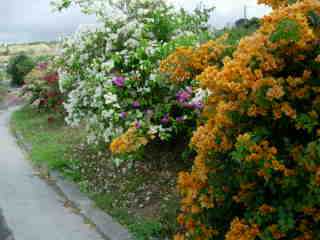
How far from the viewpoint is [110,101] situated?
23.6 ft

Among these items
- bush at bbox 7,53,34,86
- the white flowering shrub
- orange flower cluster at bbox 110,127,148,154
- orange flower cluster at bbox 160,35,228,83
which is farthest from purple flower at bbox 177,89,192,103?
bush at bbox 7,53,34,86

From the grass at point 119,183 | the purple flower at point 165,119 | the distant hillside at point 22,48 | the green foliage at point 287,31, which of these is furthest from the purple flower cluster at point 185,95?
the distant hillside at point 22,48

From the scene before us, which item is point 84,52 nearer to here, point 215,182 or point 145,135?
point 145,135

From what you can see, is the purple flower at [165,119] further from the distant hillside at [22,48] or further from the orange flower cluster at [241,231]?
the distant hillside at [22,48]

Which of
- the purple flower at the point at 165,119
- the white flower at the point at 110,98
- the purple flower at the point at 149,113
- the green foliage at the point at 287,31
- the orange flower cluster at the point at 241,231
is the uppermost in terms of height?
the green foliage at the point at 287,31

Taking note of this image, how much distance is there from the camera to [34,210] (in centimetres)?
705

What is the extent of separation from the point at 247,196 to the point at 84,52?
529 cm

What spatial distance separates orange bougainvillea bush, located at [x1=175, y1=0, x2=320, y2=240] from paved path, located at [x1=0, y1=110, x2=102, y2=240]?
8.13 feet

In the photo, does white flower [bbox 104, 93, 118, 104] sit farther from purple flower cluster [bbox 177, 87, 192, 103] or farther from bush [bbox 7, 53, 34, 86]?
bush [bbox 7, 53, 34, 86]

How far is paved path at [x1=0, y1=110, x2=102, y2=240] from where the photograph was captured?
6129 mm

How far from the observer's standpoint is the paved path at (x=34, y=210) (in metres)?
6.13

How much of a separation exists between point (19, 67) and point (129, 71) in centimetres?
2416

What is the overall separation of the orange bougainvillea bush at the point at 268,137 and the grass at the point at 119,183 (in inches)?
79.4

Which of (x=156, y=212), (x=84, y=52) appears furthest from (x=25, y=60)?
(x=156, y=212)
